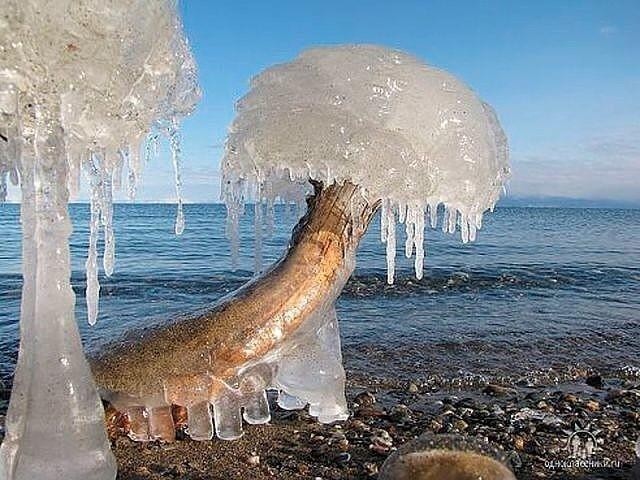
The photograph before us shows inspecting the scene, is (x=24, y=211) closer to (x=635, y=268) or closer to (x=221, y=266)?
(x=221, y=266)

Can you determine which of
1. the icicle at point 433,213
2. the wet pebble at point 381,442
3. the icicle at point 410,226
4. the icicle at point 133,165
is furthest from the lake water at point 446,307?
the wet pebble at point 381,442

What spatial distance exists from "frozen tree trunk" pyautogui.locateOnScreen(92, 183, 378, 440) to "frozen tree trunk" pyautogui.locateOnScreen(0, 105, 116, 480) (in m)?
1.06

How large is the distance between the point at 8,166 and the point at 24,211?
0.49 m

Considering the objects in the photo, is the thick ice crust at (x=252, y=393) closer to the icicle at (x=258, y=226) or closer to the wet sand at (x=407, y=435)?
the wet sand at (x=407, y=435)

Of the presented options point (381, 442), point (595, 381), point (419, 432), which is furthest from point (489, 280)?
point (381, 442)

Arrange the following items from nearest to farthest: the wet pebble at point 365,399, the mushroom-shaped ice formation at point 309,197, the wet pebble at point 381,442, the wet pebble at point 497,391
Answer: the mushroom-shaped ice formation at point 309,197 → the wet pebble at point 381,442 → the wet pebble at point 365,399 → the wet pebble at point 497,391

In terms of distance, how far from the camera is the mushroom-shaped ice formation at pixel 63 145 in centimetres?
294

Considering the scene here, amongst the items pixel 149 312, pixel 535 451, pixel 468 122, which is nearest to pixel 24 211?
pixel 468 122

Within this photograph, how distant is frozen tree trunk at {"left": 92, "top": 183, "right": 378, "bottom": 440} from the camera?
4359mm

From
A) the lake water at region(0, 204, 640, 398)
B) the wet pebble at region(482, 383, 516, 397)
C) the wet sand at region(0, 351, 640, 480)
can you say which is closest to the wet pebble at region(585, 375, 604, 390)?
the wet sand at region(0, 351, 640, 480)

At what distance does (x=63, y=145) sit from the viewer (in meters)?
3.12

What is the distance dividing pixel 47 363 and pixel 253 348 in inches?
58.2

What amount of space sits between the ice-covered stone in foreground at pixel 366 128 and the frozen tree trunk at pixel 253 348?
1.24 ft

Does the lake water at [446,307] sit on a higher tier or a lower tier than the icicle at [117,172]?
lower
